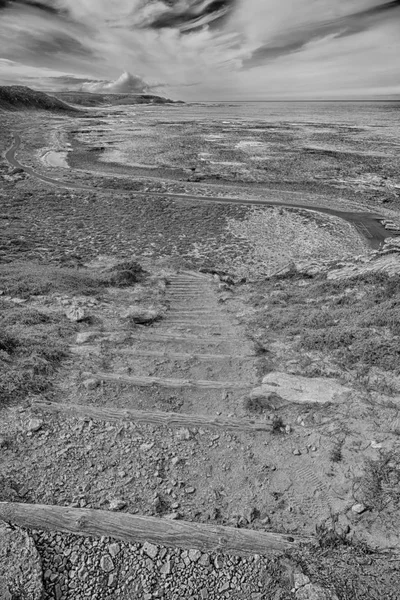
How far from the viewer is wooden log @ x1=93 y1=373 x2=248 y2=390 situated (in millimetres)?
9867

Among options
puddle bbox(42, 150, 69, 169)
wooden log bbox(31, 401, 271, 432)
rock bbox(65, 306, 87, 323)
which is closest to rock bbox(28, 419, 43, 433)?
wooden log bbox(31, 401, 271, 432)

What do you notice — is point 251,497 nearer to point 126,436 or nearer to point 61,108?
point 126,436

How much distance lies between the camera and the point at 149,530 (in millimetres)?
5699

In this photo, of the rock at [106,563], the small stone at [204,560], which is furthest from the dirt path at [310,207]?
the rock at [106,563]

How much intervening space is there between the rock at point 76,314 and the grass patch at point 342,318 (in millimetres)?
6810

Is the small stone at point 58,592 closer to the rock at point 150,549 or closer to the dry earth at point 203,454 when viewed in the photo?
the dry earth at point 203,454

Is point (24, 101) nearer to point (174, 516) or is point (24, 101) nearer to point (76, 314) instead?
point (76, 314)

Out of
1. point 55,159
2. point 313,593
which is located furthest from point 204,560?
point 55,159

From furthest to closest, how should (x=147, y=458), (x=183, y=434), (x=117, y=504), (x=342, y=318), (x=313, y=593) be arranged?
(x=342, y=318) < (x=183, y=434) < (x=147, y=458) < (x=117, y=504) < (x=313, y=593)

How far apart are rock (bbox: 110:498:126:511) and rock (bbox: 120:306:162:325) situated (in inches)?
310

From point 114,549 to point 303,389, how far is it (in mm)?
5981

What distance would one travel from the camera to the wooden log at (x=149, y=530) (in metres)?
5.53

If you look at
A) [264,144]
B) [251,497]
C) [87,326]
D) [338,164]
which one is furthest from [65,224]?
[264,144]

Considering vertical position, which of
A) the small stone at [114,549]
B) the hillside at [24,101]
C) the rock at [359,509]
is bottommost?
the rock at [359,509]
